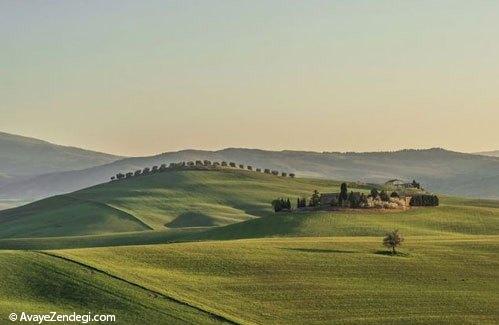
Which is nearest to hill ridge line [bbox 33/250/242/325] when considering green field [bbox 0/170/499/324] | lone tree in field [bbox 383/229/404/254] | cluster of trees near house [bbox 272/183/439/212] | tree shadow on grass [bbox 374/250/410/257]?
green field [bbox 0/170/499/324]

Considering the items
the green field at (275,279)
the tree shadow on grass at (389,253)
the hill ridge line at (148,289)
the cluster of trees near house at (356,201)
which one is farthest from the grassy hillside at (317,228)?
the hill ridge line at (148,289)

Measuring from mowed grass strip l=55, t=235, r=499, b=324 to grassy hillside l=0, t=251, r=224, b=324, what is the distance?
2219 mm

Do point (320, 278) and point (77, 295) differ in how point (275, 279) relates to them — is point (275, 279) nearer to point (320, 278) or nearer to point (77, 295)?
point (320, 278)

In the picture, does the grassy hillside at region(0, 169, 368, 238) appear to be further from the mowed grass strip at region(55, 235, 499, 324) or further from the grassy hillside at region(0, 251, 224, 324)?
the grassy hillside at region(0, 251, 224, 324)

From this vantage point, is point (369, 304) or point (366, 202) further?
point (366, 202)

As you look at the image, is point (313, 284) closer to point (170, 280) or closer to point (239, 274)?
point (239, 274)

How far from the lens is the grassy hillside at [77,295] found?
66688 millimetres

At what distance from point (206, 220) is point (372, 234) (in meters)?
60.7

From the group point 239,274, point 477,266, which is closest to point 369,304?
point 239,274

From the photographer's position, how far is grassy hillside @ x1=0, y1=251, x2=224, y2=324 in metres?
66.7

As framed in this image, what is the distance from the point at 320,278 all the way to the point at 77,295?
925 inches

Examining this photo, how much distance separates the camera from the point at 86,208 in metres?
186

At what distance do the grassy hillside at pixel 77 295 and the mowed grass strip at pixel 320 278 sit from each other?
222cm

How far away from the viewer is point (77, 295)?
70250 mm
